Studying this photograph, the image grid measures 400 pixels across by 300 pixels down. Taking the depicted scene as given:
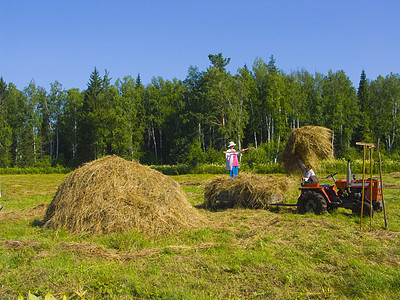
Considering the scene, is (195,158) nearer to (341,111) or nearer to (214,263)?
(341,111)

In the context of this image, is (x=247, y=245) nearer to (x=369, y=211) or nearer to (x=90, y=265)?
(x=90, y=265)

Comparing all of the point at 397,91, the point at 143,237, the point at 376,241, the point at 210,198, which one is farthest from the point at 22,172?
the point at 397,91

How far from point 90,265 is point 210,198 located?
635 centimetres

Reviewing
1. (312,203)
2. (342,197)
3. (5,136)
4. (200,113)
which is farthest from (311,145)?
(5,136)

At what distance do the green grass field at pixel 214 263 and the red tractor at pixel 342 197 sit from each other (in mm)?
806

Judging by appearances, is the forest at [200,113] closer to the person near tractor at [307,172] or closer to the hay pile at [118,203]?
the person near tractor at [307,172]

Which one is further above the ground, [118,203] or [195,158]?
[195,158]

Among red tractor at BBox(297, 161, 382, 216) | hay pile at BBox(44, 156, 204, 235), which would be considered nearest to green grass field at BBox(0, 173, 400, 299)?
hay pile at BBox(44, 156, 204, 235)

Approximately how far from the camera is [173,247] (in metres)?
6.18

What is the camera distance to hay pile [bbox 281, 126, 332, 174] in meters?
10.7

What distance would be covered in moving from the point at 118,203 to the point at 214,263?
3156 millimetres

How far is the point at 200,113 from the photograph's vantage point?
41250mm

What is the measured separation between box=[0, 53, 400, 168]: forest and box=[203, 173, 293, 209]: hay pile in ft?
82.0

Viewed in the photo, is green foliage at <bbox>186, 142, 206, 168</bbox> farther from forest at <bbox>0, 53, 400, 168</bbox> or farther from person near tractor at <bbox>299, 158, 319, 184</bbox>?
person near tractor at <bbox>299, 158, 319, 184</bbox>
